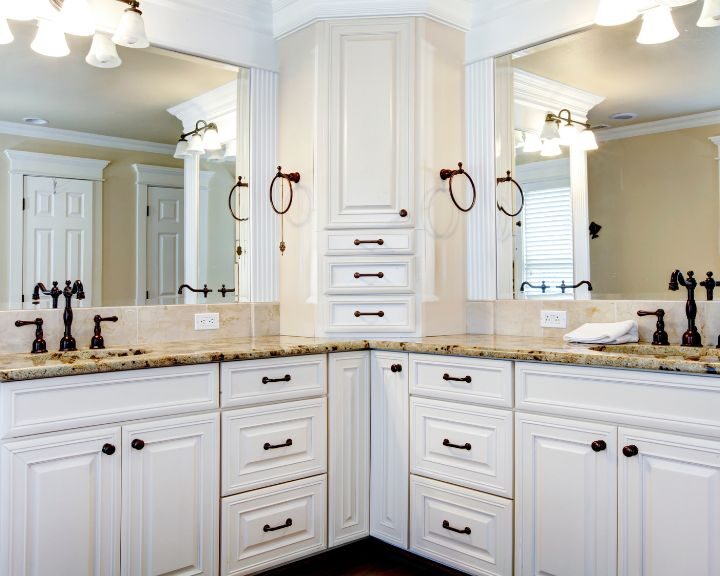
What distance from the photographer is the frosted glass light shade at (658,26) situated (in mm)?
2492

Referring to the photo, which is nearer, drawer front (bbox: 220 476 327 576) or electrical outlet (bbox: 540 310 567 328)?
drawer front (bbox: 220 476 327 576)

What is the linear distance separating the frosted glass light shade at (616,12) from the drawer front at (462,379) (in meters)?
1.37

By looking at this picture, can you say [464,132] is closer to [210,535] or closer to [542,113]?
[542,113]

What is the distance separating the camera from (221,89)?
3.05m

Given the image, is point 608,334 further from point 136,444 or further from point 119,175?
point 119,175

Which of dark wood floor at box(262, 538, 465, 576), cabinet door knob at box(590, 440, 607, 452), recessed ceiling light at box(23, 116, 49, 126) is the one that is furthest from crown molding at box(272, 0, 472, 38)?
dark wood floor at box(262, 538, 465, 576)

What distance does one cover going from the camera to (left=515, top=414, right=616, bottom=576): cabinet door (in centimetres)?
200

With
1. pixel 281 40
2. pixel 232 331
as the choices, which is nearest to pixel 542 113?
pixel 281 40

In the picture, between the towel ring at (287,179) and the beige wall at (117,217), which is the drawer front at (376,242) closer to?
the towel ring at (287,179)

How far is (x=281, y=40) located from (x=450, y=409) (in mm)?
1936

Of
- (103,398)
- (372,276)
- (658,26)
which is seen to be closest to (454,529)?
(372,276)

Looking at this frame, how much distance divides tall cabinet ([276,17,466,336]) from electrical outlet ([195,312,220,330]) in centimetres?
41

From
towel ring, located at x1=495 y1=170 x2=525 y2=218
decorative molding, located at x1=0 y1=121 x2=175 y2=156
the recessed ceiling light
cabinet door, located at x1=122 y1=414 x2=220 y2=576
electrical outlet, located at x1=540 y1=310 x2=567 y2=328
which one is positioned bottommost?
cabinet door, located at x1=122 y1=414 x2=220 y2=576

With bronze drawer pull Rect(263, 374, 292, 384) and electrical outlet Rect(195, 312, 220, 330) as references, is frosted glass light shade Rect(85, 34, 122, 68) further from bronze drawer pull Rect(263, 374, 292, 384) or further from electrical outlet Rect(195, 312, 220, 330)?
bronze drawer pull Rect(263, 374, 292, 384)
